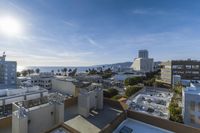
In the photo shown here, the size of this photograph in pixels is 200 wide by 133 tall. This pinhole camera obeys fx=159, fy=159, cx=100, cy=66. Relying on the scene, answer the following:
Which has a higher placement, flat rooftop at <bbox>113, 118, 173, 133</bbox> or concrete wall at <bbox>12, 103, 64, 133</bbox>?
concrete wall at <bbox>12, 103, 64, 133</bbox>

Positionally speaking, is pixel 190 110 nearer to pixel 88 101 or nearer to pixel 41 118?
pixel 88 101

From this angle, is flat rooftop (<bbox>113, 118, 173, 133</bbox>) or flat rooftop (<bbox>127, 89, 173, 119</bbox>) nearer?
flat rooftop (<bbox>113, 118, 173, 133</bbox>)

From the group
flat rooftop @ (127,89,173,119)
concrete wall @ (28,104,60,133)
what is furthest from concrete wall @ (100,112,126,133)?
flat rooftop @ (127,89,173,119)

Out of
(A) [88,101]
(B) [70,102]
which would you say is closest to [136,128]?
(A) [88,101]

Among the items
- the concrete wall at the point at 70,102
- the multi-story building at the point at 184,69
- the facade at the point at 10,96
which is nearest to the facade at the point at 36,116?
the concrete wall at the point at 70,102

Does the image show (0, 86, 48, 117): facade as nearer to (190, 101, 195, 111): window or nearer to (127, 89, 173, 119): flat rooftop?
(127, 89, 173, 119): flat rooftop

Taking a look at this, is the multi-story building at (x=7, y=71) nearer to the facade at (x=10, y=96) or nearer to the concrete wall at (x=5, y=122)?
the facade at (x=10, y=96)

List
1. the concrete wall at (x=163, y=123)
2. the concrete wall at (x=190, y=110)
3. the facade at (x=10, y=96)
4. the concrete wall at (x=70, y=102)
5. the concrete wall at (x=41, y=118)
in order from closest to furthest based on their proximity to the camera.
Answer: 1. the concrete wall at (x=41, y=118)
2. the concrete wall at (x=163, y=123)
3. the concrete wall at (x=70, y=102)
4. the concrete wall at (x=190, y=110)
5. the facade at (x=10, y=96)
